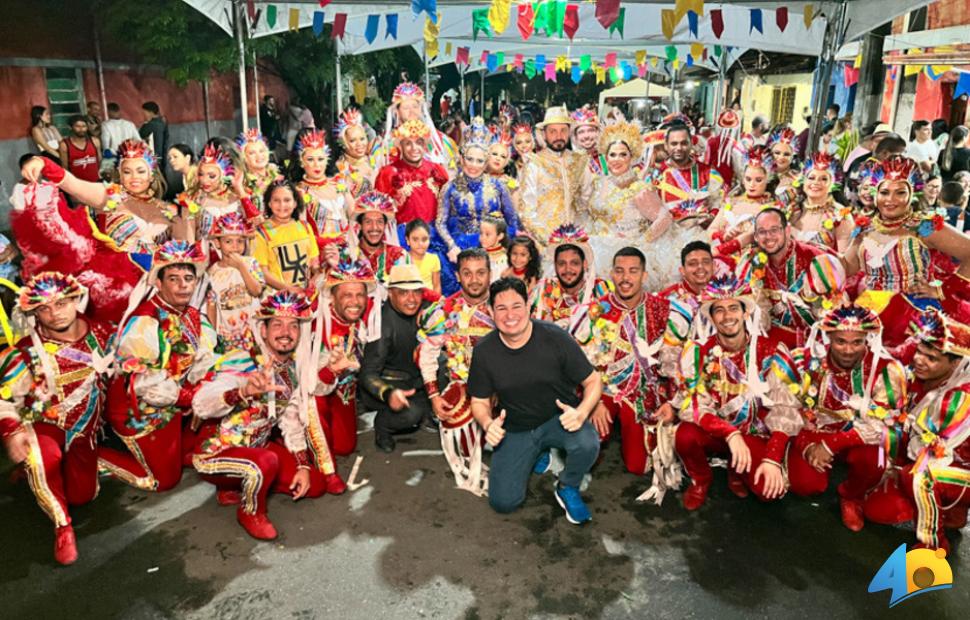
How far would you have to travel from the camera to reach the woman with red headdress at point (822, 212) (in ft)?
17.0

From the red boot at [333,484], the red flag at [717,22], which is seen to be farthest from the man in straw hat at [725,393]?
the red flag at [717,22]

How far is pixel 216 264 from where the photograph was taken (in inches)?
195

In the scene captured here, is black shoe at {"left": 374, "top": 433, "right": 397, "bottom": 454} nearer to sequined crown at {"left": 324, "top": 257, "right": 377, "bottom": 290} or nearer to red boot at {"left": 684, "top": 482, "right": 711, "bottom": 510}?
sequined crown at {"left": 324, "top": 257, "right": 377, "bottom": 290}

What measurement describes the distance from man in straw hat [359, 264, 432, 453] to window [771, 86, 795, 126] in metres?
20.6

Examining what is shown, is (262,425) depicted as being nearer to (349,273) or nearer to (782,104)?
(349,273)

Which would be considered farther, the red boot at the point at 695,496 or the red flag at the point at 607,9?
the red flag at the point at 607,9

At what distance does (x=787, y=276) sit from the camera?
4730 mm

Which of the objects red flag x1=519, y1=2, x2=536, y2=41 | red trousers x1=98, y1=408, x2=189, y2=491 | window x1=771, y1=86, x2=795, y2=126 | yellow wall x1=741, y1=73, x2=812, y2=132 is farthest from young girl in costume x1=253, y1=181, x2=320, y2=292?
window x1=771, y1=86, x2=795, y2=126

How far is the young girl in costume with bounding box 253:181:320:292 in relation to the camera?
5305 millimetres

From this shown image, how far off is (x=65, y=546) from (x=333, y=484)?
1332mm

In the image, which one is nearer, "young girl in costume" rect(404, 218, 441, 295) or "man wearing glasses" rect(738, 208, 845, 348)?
"man wearing glasses" rect(738, 208, 845, 348)

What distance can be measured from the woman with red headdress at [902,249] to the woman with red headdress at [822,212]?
581 millimetres

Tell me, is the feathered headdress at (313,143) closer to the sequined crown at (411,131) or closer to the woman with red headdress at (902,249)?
the sequined crown at (411,131)

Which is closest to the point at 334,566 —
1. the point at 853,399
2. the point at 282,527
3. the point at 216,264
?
the point at 282,527
